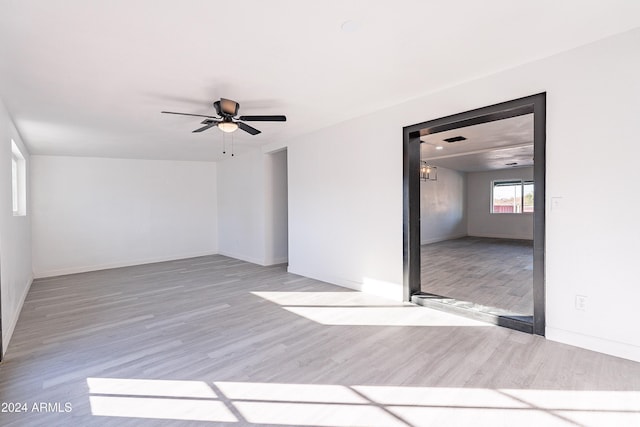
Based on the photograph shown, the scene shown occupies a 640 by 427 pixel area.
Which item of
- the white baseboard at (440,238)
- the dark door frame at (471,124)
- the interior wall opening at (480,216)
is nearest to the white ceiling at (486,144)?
the interior wall opening at (480,216)

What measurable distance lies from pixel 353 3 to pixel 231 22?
32.0 inches

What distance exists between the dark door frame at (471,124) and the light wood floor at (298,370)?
352mm

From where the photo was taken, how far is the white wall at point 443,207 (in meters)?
8.77

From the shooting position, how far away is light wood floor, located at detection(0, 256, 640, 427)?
69.2 inches

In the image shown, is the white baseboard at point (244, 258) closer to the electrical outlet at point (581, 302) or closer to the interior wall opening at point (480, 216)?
the interior wall opening at point (480, 216)


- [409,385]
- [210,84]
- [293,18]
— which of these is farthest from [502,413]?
[210,84]

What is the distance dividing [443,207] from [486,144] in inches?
150

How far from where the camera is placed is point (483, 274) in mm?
4914

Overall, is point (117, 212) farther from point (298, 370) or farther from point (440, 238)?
point (440, 238)

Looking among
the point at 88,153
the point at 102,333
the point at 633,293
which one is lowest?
the point at 102,333

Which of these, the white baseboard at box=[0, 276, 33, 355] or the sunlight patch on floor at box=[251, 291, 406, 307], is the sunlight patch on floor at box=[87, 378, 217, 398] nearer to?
the white baseboard at box=[0, 276, 33, 355]

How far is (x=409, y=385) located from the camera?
6.65 ft

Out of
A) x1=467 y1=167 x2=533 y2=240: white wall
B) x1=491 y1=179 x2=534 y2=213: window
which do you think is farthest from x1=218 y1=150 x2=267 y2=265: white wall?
x1=491 y1=179 x2=534 y2=213: window

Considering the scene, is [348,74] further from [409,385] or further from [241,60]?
[409,385]
